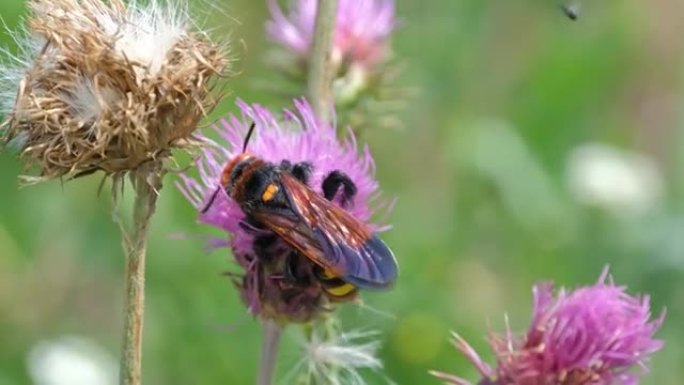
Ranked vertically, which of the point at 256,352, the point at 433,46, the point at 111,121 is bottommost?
the point at 256,352

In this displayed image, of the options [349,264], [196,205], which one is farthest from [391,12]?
[349,264]

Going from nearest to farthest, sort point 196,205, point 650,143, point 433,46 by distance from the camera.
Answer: point 196,205 → point 433,46 → point 650,143

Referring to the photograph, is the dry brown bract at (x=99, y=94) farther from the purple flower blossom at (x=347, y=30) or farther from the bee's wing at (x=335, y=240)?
the purple flower blossom at (x=347, y=30)

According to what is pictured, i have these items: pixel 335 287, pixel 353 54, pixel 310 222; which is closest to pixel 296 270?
pixel 335 287

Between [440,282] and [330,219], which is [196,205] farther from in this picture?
[440,282]

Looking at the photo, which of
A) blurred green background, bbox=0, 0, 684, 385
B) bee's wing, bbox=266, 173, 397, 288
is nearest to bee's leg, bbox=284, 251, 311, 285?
bee's wing, bbox=266, 173, 397, 288

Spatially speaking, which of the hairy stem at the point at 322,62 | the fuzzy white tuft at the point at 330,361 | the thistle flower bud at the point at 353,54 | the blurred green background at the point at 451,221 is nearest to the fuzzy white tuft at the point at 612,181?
the blurred green background at the point at 451,221
